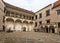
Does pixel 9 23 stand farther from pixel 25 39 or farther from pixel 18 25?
pixel 25 39

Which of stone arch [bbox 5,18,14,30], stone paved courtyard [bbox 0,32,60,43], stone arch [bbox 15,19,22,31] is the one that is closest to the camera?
stone paved courtyard [bbox 0,32,60,43]

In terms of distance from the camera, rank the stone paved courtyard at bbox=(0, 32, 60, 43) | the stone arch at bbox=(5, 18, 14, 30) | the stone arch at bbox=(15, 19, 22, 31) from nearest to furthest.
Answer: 1. the stone paved courtyard at bbox=(0, 32, 60, 43)
2. the stone arch at bbox=(5, 18, 14, 30)
3. the stone arch at bbox=(15, 19, 22, 31)

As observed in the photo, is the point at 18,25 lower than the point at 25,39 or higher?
higher

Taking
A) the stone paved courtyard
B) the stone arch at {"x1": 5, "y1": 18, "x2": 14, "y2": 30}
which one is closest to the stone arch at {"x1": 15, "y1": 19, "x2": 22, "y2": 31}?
the stone arch at {"x1": 5, "y1": 18, "x2": 14, "y2": 30}

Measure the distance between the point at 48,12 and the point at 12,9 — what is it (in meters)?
11.9

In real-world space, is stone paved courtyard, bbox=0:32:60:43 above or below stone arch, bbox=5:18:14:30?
below

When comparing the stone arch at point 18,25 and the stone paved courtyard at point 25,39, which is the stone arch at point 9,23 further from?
the stone paved courtyard at point 25,39

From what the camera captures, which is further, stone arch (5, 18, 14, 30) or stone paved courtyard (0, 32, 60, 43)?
stone arch (5, 18, 14, 30)

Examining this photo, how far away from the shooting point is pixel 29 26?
34.4 meters

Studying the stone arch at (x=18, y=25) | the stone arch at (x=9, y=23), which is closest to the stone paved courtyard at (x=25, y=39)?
the stone arch at (x=9, y=23)

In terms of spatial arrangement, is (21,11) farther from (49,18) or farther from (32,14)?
(49,18)

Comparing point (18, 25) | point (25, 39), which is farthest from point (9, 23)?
point (25, 39)

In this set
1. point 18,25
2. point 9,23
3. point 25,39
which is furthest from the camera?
point 18,25

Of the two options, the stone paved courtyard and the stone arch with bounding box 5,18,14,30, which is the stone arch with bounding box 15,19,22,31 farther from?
the stone paved courtyard
